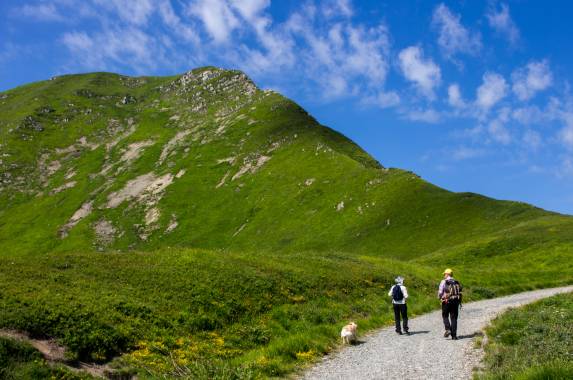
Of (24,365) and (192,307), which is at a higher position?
(192,307)

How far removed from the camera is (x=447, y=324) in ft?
72.9

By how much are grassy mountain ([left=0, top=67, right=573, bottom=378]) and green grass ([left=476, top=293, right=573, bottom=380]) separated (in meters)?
7.35

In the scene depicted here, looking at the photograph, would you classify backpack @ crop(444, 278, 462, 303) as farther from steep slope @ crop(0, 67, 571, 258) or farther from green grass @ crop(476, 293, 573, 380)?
steep slope @ crop(0, 67, 571, 258)

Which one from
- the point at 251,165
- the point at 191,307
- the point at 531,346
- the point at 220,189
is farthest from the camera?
the point at 251,165

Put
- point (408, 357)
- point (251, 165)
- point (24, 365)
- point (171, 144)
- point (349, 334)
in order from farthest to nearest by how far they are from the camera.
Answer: point (171, 144), point (251, 165), point (349, 334), point (408, 357), point (24, 365)

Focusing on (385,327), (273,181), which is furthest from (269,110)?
(385,327)

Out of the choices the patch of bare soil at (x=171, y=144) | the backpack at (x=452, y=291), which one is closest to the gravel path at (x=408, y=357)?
the backpack at (x=452, y=291)

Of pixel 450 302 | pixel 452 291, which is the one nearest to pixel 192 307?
pixel 450 302

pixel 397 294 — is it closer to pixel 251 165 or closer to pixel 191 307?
pixel 191 307

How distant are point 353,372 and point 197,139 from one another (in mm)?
151178

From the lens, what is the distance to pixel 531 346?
15.5 metres

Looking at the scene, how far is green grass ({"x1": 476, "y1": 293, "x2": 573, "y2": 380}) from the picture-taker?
11284mm

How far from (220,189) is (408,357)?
369 feet

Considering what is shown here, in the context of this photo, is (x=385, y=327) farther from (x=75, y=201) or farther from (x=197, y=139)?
(x=197, y=139)
